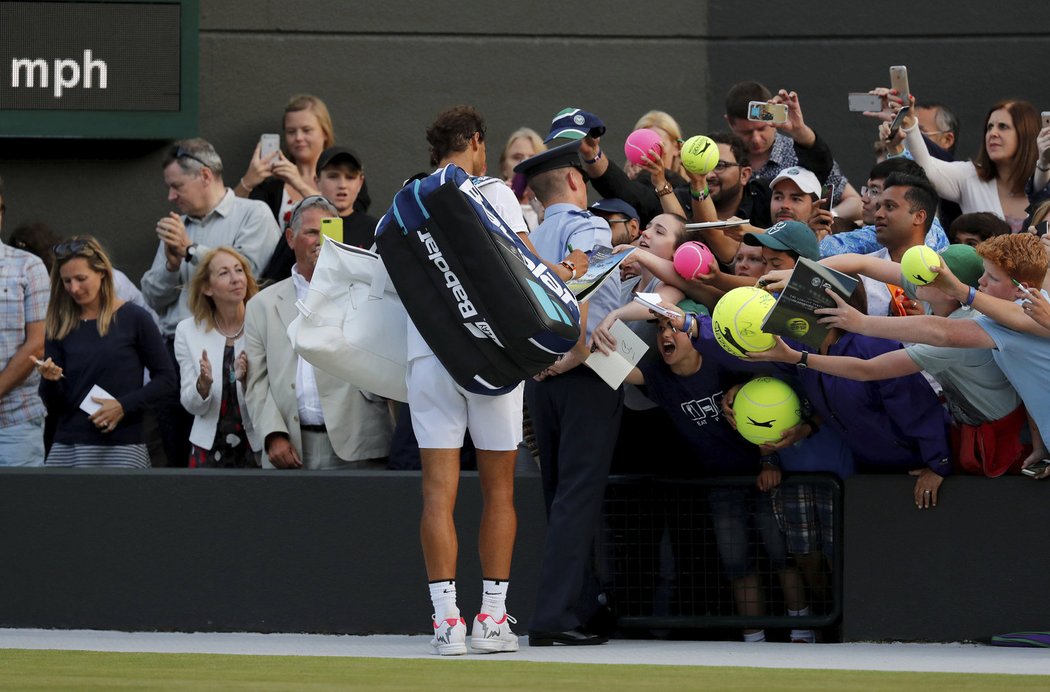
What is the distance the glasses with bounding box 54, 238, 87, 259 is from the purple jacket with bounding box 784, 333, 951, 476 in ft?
13.0

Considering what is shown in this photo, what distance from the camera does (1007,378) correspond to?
6883 mm

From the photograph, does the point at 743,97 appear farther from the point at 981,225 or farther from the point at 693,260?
the point at 693,260

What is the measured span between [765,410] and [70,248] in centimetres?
401

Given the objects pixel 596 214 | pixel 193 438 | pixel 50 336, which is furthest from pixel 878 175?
pixel 50 336

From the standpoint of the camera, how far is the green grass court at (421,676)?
18.0 feet

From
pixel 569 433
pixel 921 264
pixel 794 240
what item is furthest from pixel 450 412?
pixel 921 264

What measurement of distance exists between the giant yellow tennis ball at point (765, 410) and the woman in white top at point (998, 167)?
92.7 inches

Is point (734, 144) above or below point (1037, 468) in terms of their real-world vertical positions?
above

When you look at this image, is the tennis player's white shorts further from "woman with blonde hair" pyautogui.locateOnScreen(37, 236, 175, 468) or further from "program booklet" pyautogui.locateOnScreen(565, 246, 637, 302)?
"woman with blonde hair" pyautogui.locateOnScreen(37, 236, 175, 468)

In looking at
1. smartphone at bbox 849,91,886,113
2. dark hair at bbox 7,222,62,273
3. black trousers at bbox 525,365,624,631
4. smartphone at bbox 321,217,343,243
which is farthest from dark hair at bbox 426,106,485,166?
dark hair at bbox 7,222,62,273

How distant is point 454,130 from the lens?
23.3 ft

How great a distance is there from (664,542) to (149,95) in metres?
4.88

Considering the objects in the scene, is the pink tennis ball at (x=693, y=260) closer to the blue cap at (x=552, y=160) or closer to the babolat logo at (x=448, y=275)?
the blue cap at (x=552, y=160)

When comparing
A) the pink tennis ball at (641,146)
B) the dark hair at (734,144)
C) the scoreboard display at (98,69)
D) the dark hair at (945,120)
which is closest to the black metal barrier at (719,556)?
the pink tennis ball at (641,146)
